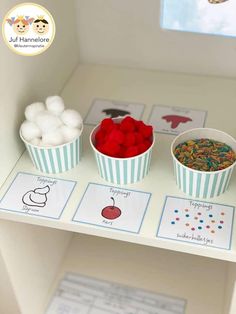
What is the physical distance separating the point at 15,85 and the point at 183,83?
436 mm

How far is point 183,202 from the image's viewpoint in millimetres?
883

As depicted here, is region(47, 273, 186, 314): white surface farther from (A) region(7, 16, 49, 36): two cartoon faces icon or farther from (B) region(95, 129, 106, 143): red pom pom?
(A) region(7, 16, 49, 36): two cartoon faces icon

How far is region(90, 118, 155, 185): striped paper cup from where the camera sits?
0.88m

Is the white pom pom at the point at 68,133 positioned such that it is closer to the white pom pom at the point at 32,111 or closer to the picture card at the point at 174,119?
the white pom pom at the point at 32,111

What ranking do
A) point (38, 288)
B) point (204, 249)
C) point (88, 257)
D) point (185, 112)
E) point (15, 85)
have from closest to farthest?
point (204, 249) < point (15, 85) < point (185, 112) < point (38, 288) < point (88, 257)

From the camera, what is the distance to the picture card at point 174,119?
1.04 metres

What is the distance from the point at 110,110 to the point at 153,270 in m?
0.46

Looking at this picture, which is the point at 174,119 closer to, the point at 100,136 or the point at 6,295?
the point at 100,136

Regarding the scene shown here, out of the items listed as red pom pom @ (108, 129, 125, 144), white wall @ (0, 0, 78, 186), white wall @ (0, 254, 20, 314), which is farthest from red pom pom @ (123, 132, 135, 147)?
white wall @ (0, 254, 20, 314)

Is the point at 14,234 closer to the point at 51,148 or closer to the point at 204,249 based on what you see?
the point at 51,148

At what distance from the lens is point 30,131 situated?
915 mm

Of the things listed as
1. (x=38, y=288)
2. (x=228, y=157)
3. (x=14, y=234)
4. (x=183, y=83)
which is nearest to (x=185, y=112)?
(x=183, y=83)

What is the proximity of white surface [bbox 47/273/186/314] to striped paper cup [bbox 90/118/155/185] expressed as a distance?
44 cm

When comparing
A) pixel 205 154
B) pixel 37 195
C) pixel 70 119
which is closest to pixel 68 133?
pixel 70 119
